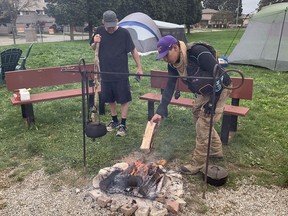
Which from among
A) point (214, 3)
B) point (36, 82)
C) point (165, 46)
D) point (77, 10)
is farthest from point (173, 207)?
point (214, 3)

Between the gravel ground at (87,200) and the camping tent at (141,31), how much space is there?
11035 millimetres

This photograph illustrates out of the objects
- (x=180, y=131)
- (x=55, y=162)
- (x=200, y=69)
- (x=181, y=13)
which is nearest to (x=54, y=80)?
(x=55, y=162)

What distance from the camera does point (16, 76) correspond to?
5.52 meters

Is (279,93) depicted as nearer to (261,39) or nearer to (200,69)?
(261,39)

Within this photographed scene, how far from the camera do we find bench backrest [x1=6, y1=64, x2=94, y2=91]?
18.0 ft

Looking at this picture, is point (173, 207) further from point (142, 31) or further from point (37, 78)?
point (142, 31)

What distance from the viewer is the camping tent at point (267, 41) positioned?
10.3 m

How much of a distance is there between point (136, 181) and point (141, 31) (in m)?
12.0

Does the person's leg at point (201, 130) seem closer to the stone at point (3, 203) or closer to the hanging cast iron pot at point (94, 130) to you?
the hanging cast iron pot at point (94, 130)

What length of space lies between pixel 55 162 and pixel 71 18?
20201 mm

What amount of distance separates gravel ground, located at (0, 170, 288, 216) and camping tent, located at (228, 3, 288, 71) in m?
7.89

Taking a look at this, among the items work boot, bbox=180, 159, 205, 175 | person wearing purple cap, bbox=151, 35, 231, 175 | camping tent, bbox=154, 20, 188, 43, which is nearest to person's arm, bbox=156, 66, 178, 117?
person wearing purple cap, bbox=151, 35, 231, 175

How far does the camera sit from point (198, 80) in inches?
136

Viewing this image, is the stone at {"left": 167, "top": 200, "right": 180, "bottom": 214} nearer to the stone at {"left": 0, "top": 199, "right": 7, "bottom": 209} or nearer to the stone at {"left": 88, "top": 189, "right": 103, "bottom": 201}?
the stone at {"left": 88, "top": 189, "right": 103, "bottom": 201}
